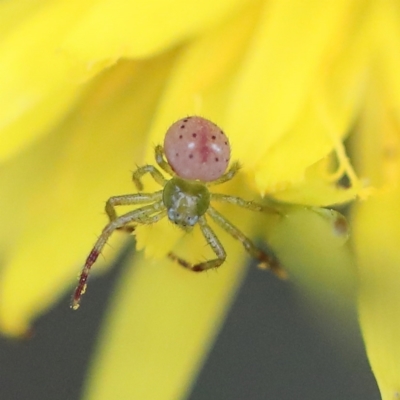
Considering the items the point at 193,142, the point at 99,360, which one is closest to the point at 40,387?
the point at 99,360

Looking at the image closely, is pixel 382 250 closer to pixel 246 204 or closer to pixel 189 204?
pixel 246 204

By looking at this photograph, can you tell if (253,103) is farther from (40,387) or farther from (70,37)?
(40,387)

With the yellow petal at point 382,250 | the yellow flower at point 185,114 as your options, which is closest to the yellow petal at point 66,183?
the yellow flower at point 185,114

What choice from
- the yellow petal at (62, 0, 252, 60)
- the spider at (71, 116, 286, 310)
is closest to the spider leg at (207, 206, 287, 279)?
the spider at (71, 116, 286, 310)

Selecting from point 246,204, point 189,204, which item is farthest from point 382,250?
point 189,204

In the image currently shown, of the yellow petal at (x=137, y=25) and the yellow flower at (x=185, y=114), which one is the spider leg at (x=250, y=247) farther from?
the yellow petal at (x=137, y=25)

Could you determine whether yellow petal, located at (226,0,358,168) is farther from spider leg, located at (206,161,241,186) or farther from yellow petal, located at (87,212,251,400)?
yellow petal, located at (87,212,251,400)

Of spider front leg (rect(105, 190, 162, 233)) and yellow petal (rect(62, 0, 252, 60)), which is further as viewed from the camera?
spider front leg (rect(105, 190, 162, 233))
